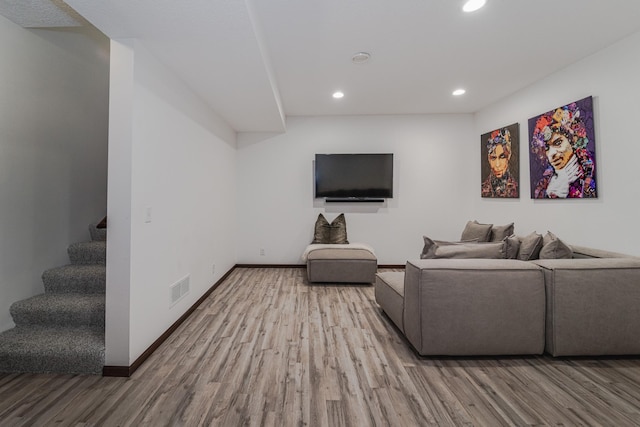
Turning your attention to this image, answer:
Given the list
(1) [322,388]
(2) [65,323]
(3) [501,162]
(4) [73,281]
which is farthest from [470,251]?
(4) [73,281]

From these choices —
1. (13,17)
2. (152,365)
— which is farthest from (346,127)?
(152,365)

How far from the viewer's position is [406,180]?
4938 millimetres

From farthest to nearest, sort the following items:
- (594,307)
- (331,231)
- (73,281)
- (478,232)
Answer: (331,231), (478,232), (73,281), (594,307)

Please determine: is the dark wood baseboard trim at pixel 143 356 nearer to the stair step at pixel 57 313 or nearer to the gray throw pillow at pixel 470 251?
the stair step at pixel 57 313

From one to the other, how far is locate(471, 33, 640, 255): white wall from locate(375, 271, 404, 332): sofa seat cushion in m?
2.00

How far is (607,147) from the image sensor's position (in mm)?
2676

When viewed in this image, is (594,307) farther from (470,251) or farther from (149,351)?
(149,351)

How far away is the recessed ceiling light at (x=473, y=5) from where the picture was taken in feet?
6.68

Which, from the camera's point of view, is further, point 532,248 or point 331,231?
point 331,231

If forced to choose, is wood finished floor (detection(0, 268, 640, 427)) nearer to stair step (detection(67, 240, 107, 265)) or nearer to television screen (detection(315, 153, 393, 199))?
stair step (detection(67, 240, 107, 265))

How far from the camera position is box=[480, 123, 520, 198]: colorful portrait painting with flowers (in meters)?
3.83

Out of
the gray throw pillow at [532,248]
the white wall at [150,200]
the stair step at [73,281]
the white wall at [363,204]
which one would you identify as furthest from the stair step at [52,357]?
the gray throw pillow at [532,248]

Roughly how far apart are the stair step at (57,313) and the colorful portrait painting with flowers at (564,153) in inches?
186

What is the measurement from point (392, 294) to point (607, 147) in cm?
254
